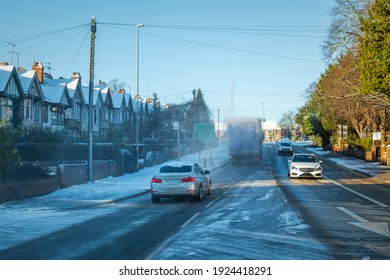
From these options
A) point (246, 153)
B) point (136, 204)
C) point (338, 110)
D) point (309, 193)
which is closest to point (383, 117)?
point (338, 110)

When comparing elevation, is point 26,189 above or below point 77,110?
below

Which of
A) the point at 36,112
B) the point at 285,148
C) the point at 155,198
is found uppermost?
the point at 36,112

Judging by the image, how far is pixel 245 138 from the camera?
45.8 m

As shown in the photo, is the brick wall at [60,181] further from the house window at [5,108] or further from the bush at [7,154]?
the house window at [5,108]

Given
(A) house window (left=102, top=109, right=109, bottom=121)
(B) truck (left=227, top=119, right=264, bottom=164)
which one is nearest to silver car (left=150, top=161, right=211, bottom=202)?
(B) truck (left=227, top=119, right=264, bottom=164)

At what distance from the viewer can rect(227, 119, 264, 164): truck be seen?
45.1 m

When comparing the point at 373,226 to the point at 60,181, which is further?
the point at 60,181

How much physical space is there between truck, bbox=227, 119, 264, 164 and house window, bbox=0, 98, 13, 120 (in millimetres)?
18443

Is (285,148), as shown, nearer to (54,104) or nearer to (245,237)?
(54,104)

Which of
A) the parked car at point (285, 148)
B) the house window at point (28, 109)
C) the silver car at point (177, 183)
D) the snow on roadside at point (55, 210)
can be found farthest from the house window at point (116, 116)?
the silver car at point (177, 183)

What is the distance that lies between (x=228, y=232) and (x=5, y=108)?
32.3m

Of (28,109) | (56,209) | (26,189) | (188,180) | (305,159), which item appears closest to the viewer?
(56,209)

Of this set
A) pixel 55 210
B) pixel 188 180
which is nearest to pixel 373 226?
pixel 188 180

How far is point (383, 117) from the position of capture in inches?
1882
